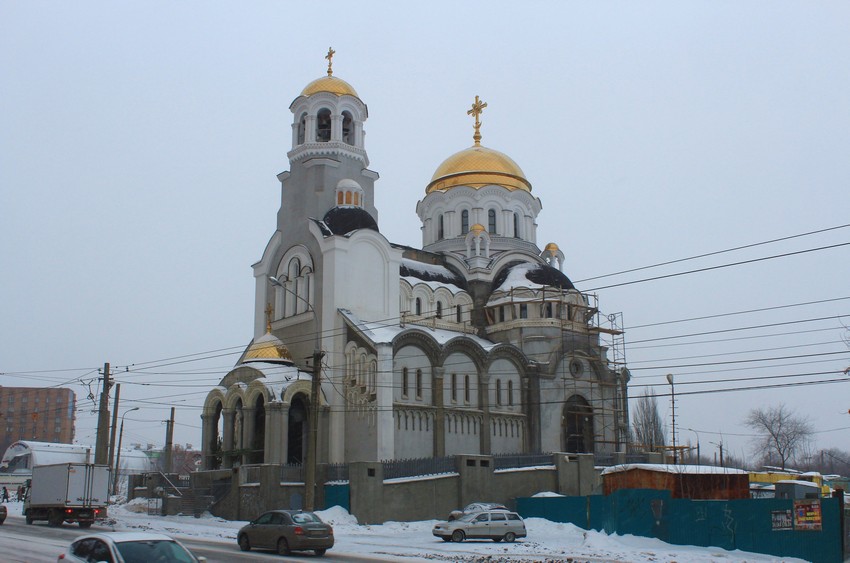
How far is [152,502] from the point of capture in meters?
37.4

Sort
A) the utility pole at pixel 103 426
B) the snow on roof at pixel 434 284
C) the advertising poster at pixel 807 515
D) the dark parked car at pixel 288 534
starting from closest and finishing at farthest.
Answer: the dark parked car at pixel 288 534, the advertising poster at pixel 807 515, the utility pole at pixel 103 426, the snow on roof at pixel 434 284

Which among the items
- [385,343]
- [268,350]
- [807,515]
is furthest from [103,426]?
[807,515]

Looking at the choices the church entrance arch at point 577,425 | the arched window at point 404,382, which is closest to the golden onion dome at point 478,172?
the church entrance arch at point 577,425

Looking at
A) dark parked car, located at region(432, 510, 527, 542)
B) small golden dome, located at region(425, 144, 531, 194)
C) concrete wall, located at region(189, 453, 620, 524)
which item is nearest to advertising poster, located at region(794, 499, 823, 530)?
dark parked car, located at region(432, 510, 527, 542)

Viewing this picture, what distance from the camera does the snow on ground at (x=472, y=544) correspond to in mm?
20953

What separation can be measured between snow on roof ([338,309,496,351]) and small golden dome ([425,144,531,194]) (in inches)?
539

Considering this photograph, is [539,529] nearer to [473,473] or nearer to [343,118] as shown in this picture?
[473,473]

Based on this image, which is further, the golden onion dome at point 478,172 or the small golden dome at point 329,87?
the golden onion dome at point 478,172

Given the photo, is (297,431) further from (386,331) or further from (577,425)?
(577,425)

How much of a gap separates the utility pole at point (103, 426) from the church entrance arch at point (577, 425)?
2199 centimetres

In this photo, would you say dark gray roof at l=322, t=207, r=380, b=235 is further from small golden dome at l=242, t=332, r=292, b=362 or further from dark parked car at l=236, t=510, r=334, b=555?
dark parked car at l=236, t=510, r=334, b=555

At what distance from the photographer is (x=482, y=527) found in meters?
26.2

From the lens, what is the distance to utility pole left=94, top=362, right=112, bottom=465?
117 ft

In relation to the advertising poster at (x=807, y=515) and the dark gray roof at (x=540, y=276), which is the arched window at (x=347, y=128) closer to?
the dark gray roof at (x=540, y=276)
